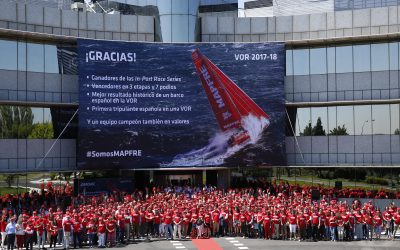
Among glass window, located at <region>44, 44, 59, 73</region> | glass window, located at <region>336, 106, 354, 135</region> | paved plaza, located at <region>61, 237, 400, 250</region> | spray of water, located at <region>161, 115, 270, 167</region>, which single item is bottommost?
paved plaza, located at <region>61, 237, 400, 250</region>

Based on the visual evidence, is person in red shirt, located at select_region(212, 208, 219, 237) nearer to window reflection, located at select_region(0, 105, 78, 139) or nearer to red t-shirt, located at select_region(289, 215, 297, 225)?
red t-shirt, located at select_region(289, 215, 297, 225)

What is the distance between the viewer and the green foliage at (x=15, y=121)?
36.6 m

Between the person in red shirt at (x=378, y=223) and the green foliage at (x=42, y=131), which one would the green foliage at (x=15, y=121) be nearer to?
the green foliage at (x=42, y=131)

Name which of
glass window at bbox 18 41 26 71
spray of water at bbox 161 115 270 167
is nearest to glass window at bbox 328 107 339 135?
spray of water at bbox 161 115 270 167

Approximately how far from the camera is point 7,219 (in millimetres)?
30109

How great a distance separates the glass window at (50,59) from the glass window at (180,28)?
7.89m

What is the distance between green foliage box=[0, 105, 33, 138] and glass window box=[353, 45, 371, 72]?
20.8 meters

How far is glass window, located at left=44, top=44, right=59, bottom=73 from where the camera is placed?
38.4m

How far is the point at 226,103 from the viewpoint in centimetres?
3984

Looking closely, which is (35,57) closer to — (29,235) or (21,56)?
(21,56)

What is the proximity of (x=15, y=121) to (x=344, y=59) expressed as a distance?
21.0 meters

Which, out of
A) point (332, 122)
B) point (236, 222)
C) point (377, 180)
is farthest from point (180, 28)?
point (377, 180)

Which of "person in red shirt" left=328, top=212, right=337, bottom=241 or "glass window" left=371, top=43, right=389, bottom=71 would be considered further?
"glass window" left=371, top=43, right=389, bottom=71

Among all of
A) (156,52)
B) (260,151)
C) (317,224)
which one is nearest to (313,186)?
(260,151)
